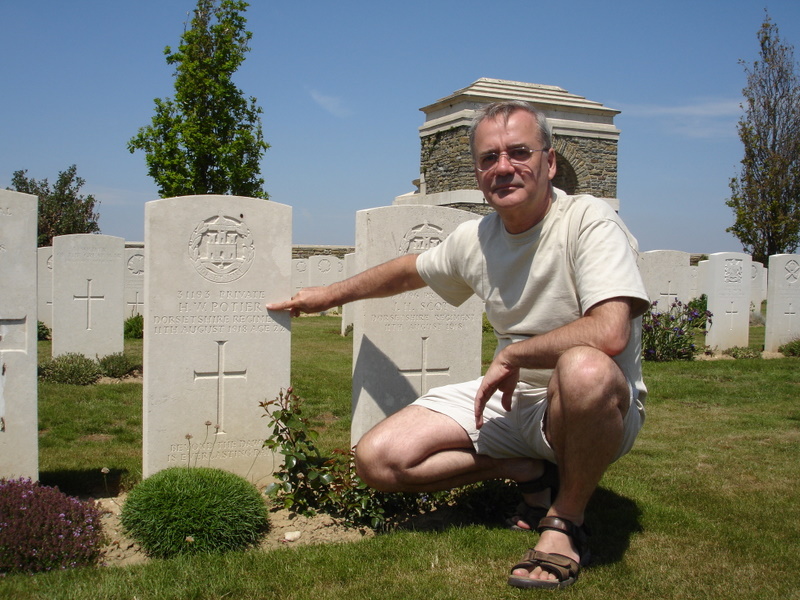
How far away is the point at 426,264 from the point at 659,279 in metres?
9.87

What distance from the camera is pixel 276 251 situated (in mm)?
4367

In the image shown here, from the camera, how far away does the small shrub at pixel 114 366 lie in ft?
28.9

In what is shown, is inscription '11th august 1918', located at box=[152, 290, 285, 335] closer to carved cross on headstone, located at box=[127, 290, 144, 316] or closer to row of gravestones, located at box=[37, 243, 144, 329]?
row of gravestones, located at box=[37, 243, 144, 329]

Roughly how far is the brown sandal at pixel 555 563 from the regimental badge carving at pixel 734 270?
10.4 meters

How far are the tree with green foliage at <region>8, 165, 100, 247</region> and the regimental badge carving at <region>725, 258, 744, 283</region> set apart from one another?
22.9 m

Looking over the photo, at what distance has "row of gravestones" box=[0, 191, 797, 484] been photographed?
12.9ft

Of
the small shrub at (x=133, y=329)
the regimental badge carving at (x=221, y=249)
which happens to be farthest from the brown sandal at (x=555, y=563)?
the small shrub at (x=133, y=329)

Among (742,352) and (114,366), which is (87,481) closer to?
(114,366)

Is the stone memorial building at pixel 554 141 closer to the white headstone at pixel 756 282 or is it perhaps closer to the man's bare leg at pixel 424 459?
the white headstone at pixel 756 282

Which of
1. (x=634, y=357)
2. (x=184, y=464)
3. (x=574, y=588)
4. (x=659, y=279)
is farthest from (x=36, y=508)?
(x=659, y=279)

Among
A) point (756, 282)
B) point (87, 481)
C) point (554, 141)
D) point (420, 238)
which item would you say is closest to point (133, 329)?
point (87, 481)

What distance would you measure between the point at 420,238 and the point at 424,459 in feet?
5.77

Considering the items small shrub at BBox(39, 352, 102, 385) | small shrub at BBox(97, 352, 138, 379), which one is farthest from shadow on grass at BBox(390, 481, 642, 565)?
small shrub at BBox(97, 352, 138, 379)

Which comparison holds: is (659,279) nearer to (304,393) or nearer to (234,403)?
(304,393)
